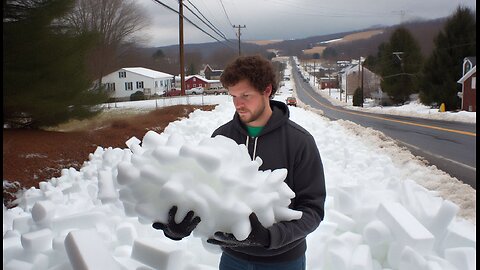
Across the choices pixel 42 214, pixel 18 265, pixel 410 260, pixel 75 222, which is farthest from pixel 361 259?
pixel 42 214

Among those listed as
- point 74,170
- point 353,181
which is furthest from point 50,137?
point 353,181

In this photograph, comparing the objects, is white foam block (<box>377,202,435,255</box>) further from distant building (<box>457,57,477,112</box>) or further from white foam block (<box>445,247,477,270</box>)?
distant building (<box>457,57,477,112</box>)

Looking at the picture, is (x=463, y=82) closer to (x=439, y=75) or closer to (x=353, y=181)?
(x=439, y=75)

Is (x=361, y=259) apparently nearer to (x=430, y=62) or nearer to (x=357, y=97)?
(x=430, y=62)

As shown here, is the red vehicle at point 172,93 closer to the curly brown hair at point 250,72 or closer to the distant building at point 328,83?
the curly brown hair at point 250,72

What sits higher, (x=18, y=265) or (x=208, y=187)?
(x=208, y=187)

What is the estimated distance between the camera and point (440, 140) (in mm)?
7816

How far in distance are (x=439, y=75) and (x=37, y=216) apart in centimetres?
669

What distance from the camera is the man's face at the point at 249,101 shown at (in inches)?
52.4

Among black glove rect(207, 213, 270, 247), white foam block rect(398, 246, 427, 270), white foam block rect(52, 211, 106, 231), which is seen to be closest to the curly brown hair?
black glove rect(207, 213, 270, 247)

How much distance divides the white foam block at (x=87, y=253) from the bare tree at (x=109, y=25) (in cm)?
370

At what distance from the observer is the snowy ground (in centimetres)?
122

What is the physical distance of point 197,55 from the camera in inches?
209

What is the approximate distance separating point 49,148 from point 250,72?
437 centimetres
